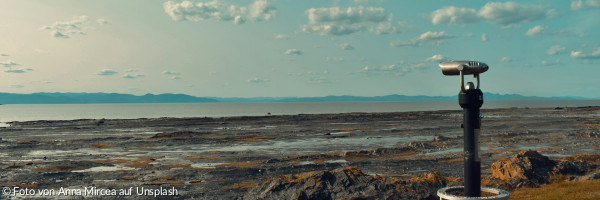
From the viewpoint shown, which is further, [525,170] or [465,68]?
[525,170]

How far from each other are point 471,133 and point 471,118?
8.2 inches

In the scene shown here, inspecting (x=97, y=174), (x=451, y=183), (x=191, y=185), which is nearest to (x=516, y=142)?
(x=451, y=183)

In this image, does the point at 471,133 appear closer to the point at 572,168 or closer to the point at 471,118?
the point at 471,118

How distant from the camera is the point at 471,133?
21.1 ft

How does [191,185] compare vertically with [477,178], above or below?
below

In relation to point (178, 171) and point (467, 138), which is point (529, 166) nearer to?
point (467, 138)

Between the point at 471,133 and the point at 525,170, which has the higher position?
the point at 471,133

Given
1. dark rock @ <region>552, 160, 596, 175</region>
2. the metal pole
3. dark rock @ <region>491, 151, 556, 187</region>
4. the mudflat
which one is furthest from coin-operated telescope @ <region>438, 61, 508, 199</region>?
the mudflat

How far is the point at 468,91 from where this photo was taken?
20.7 feet

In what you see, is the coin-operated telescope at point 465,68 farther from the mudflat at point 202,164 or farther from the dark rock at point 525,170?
the mudflat at point 202,164

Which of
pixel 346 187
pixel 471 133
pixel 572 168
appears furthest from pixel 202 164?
pixel 471 133

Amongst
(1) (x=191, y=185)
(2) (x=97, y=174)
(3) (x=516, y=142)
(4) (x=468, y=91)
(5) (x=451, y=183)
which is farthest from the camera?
(3) (x=516, y=142)

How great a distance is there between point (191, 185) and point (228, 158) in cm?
986

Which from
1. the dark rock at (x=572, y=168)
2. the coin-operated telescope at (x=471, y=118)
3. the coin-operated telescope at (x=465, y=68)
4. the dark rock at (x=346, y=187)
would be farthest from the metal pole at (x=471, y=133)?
the dark rock at (x=572, y=168)
